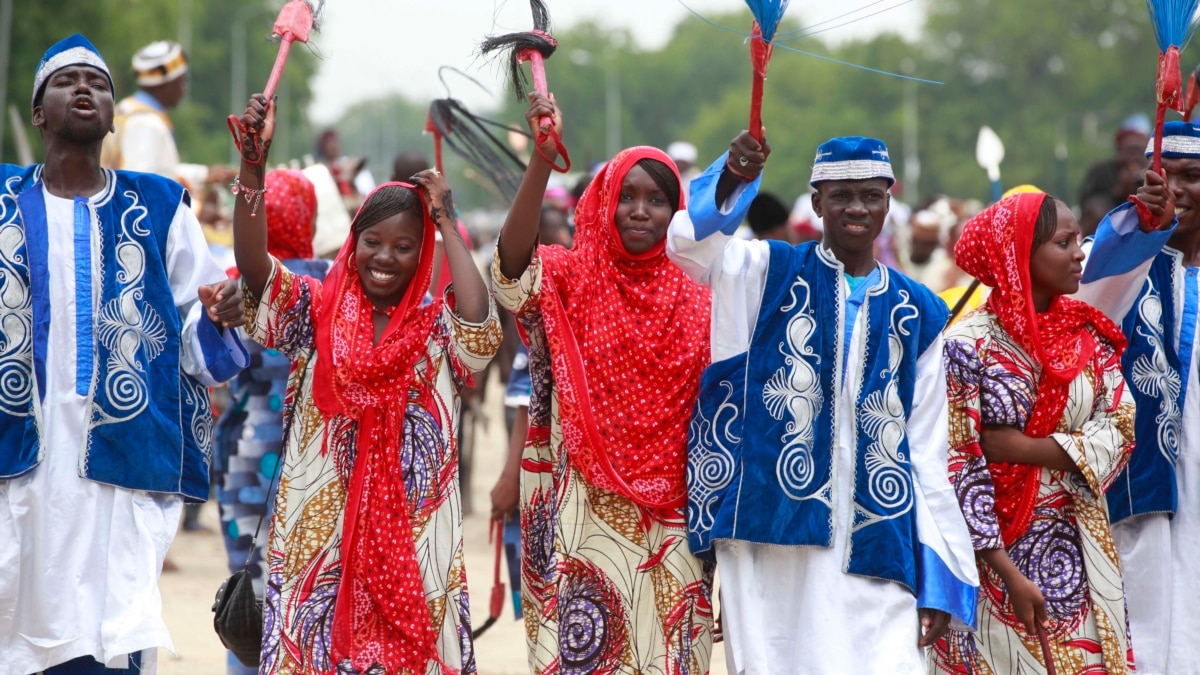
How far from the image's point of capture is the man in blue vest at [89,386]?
16.0 feet

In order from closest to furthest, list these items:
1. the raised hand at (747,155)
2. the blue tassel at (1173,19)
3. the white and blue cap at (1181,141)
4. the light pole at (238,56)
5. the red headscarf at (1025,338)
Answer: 1. the raised hand at (747,155)
2. the red headscarf at (1025,338)
3. the blue tassel at (1173,19)
4. the white and blue cap at (1181,141)
5. the light pole at (238,56)

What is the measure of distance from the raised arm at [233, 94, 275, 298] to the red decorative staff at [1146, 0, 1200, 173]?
2925mm

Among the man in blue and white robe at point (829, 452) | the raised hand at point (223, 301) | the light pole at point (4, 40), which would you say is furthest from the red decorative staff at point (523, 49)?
the light pole at point (4, 40)

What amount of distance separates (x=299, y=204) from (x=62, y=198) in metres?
1.82

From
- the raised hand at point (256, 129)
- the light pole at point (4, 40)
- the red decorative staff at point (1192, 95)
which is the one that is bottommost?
the raised hand at point (256, 129)

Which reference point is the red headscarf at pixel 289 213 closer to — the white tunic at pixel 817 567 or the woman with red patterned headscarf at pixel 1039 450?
the white tunic at pixel 817 567

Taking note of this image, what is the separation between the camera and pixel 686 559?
16.9 feet

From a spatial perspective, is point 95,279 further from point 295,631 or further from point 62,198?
point 295,631

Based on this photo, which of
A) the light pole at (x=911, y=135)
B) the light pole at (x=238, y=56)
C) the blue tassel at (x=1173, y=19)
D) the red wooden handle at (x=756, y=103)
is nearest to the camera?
the red wooden handle at (x=756, y=103)

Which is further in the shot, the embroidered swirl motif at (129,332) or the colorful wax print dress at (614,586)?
the colorful wax print dress at (614,586)

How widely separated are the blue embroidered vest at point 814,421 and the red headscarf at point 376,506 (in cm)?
95

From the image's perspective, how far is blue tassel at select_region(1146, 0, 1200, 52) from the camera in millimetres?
5309

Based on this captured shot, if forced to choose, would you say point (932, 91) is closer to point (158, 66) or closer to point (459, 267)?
point (158, 66)

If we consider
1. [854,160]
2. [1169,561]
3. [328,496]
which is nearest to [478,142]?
[328,496]
